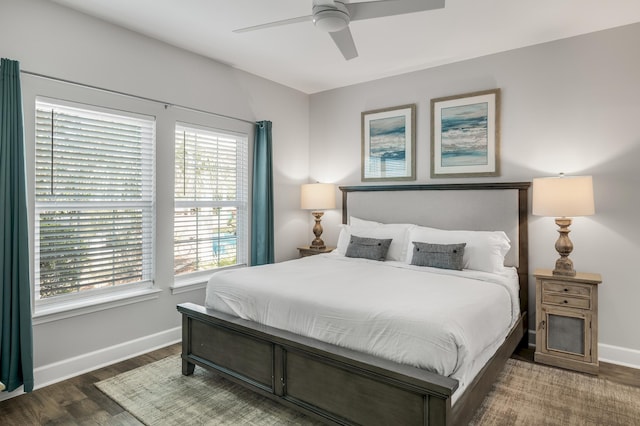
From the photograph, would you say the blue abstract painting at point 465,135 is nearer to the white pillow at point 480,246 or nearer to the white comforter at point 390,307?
the white pillow at point 480,246

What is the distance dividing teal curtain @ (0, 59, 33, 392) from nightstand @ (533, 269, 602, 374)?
3.82 m

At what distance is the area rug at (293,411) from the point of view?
7.50 ft

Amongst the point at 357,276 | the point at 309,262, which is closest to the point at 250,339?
the point at 357,276

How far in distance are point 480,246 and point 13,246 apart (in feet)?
11.5

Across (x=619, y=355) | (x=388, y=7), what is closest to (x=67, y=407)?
(x=388, y=7)

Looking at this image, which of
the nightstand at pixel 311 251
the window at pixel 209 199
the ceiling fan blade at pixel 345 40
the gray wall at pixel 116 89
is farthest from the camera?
the nightstand at pixel 311 251

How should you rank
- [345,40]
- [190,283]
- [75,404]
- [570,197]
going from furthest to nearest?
[190,283] < [570,197] < [345,40] < [75,404]

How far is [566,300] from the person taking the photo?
119 inches

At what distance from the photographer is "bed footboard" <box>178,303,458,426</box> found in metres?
1.76

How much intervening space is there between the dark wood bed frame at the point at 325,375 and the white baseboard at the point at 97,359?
686mm

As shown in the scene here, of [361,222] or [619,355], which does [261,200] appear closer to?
[361,222]

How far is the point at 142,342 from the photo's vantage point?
333 cm

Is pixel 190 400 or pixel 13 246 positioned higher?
pixel 13 246

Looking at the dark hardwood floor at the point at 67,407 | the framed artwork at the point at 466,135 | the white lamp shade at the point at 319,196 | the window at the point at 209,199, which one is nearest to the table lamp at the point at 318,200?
the white lamp shade at the point at 319,196
